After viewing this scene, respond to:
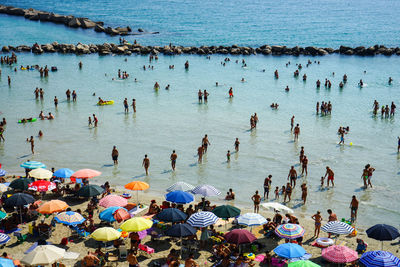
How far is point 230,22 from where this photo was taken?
102m

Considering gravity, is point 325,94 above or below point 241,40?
below

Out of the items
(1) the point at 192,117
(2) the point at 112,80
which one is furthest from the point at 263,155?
(2) the point at 112,80

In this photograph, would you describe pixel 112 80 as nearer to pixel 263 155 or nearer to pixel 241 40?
pixel 263 155

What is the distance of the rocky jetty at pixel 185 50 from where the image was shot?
6272 cm

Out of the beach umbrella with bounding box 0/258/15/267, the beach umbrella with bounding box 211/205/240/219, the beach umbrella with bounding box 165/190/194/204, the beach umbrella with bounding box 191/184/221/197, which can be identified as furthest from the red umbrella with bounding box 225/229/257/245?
the beach umbrella with bounding box 0/258/15/267

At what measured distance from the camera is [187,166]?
80.7 feet

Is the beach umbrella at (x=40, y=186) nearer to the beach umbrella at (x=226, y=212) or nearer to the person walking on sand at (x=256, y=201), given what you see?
the beach umbrella at (x=226, y=212)

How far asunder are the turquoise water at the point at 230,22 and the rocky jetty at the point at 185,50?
6476 mm

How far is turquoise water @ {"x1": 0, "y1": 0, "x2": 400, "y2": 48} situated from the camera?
78562 millimetres

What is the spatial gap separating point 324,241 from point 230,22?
3599 inches

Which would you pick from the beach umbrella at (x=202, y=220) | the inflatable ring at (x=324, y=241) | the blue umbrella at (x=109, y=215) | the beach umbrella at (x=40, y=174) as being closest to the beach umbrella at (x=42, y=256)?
the blue umbrella at (x=109, y=215)

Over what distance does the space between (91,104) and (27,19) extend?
66969mm

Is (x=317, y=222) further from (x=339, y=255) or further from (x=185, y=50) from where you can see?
(x=185, y=50)

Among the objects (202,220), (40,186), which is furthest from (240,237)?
(40,186)
